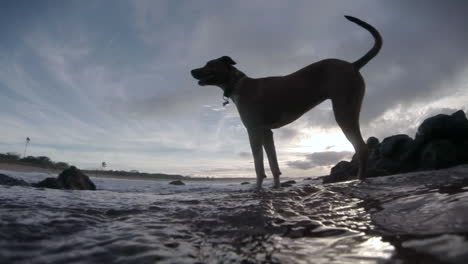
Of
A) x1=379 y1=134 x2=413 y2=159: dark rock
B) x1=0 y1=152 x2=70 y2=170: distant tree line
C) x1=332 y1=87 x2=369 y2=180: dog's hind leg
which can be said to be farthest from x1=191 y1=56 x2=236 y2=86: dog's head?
x1=0 y1=152 x2=70 y2=170: distant tree line

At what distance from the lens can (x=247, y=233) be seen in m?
1.67

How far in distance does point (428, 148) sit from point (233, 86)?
6598 millimetres

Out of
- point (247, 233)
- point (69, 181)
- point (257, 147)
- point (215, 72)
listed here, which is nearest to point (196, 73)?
point (215, 72)

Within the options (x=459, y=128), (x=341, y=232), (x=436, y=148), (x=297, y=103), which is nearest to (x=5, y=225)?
(x=341, y=232)

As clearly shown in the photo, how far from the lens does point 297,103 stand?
5.21 meters

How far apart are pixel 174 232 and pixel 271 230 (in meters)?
0.61

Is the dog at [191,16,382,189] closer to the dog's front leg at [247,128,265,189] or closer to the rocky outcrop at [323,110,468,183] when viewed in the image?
the dog's front leg at [247,128,265,189]

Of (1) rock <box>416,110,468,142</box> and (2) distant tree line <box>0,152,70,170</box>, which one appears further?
(2) distant tree line <box>0,152,70,170</box>

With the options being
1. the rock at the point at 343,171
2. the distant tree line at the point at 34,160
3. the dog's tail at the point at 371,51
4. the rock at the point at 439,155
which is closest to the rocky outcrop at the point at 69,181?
the dog's tail at the point at 371,51

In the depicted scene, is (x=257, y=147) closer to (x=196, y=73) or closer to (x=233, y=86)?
(x=233, y=86)

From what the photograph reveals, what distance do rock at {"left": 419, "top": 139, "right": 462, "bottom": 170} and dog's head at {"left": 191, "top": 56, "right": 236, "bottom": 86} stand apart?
658 cm

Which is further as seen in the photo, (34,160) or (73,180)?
(34,160)

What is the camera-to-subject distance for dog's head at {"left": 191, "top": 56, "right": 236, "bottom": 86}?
243 inches

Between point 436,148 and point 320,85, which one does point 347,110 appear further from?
point 436,148
